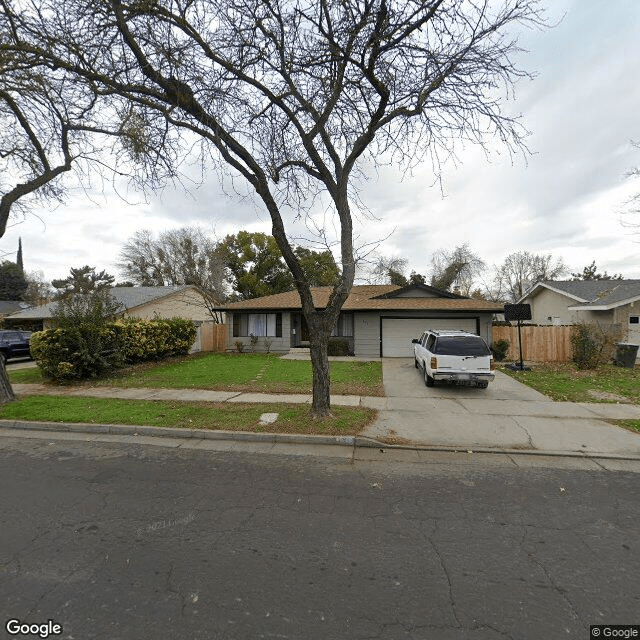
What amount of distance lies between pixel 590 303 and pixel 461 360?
1321 centimetres

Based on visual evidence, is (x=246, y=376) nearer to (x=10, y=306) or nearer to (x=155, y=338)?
(x=155, y=338)

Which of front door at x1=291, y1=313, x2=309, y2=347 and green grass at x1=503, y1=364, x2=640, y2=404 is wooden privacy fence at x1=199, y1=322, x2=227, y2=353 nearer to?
front door at x1=291, y1=313, x2=309, y2=347

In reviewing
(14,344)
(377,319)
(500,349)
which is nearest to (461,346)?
(500,349)

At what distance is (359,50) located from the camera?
627 cm

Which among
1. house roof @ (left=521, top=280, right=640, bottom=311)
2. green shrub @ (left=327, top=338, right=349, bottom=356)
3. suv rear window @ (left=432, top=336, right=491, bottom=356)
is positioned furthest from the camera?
green shrub @ (left=327, top=338, right=349, bottom=356)

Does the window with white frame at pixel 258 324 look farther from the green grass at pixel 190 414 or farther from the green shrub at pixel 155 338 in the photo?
the green grass at pixel 190 414

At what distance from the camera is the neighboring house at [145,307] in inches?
1014

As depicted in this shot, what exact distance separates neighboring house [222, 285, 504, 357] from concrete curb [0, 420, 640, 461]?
12.1m

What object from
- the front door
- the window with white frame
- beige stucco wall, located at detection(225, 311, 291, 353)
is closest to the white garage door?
the front door

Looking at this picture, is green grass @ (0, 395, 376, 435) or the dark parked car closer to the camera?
green grass @ (0, 395, 376, 435)

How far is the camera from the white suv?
9.95 metres

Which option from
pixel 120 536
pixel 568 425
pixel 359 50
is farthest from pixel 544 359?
pixel 120 536

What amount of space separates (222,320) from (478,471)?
23311mm

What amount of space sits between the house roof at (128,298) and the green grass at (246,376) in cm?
1193
